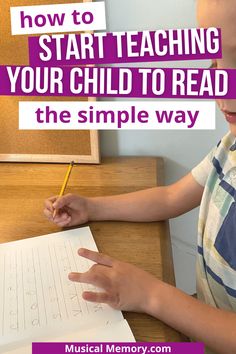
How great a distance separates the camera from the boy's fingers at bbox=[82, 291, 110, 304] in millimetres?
518

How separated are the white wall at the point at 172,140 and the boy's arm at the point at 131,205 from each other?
0.65 feet

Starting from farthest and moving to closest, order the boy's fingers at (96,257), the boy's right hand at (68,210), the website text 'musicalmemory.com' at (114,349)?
1. the boy's right hand at (68,210)
2. the boy's fingers at (96,257)
3. the website text 'musicalmemory.com' at (114,349)

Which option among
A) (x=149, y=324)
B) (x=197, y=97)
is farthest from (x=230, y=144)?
(x=149, y=324)

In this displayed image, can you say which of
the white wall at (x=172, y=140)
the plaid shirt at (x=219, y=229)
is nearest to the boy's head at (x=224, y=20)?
the plaid shirt at (x=219, y=229)

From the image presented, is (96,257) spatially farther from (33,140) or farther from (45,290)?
(33,140)

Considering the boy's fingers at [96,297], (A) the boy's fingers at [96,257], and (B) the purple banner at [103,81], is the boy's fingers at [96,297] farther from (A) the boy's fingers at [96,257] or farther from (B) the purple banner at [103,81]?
(B) the purple banner at [103,81]

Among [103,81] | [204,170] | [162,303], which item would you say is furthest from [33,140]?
[162,303]

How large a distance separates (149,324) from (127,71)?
1.59 feet

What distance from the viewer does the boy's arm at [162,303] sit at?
504 mm

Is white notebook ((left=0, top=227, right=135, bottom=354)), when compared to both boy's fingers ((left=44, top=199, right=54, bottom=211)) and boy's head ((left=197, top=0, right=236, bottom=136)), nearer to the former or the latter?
boy's fingers ((left=44, top=199, right=54, bottom=211))

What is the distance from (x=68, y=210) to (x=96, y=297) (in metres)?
0.23

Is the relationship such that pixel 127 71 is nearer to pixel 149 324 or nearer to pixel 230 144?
pixel 230 144

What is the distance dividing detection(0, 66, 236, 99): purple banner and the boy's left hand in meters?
0.37

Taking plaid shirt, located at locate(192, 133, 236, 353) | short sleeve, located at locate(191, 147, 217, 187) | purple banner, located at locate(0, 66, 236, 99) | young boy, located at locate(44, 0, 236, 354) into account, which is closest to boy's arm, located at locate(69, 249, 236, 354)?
young boy, located at locate(44, 0, 236, 354)
